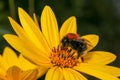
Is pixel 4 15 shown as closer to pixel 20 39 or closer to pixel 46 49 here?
pixel 46 49

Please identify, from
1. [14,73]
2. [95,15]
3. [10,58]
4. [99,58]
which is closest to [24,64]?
[10,58]

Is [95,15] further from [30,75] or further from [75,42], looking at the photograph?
[30,75]

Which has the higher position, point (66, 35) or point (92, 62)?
point (66, 35)

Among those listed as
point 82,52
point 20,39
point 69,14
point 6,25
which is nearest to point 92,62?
point 82,52

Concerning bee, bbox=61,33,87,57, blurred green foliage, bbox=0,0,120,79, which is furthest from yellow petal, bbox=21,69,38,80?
blurred green foliage, bbox=0,0,120,79

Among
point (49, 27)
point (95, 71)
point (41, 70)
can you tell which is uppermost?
point (49, 27)

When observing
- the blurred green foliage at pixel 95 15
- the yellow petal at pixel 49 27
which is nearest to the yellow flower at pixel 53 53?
the yellow petal at pixel 49 27

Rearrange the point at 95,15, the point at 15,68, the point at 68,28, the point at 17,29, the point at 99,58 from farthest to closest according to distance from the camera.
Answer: the point at 95,15, the point at 68,28, the point at 99,58, the point at 17,29, the point at 15,68

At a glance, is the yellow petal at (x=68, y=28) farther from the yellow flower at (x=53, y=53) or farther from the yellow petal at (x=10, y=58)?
the yellow petal at (x=10, y=58)
